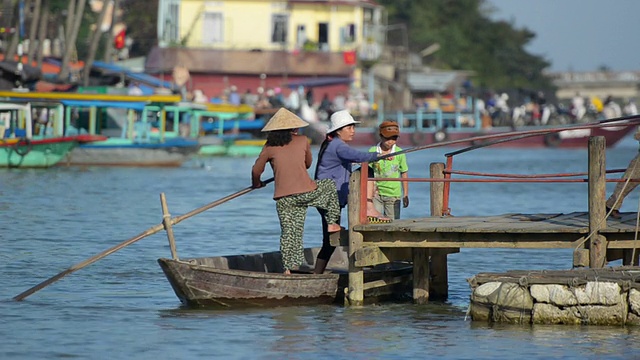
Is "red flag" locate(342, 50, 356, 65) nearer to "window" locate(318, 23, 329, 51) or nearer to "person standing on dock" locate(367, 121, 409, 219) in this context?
"window" locate(318, 23, 329, 51)

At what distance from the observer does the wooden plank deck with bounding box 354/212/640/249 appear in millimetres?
10617

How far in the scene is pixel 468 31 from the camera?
8781cm

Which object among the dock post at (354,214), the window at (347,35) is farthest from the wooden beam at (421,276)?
the window at (347,35)

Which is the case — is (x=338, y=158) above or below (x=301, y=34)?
below

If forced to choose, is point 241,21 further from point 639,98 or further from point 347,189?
point 639,98

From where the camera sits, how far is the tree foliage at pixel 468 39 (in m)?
83.6

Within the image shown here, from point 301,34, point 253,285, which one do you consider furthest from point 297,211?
point 301,34

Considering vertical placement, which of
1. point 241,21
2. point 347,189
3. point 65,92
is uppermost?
point 241,21

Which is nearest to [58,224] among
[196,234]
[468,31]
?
[196,234]

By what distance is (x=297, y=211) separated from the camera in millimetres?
11359

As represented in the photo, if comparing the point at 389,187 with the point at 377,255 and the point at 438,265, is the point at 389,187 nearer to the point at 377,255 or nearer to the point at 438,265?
the point at 438,265

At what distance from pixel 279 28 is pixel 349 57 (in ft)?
13.5

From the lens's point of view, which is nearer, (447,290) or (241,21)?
(447,290)

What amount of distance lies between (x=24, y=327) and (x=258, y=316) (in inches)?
78.1
